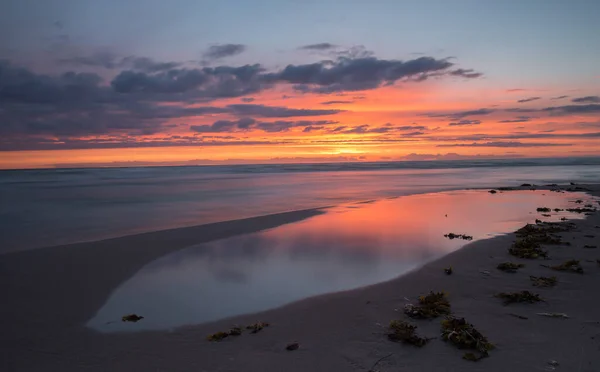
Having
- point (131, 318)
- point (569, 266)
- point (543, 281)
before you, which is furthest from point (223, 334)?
point (569, 266)

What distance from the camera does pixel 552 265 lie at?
25.4 ft

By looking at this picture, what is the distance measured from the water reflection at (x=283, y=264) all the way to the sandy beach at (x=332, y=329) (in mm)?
377

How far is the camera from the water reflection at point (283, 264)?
20.0ft

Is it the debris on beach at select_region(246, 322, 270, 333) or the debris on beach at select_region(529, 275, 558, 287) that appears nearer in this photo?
the debris on beach at select_region(246, 322, 270, 333)

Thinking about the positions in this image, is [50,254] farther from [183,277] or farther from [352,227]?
[352,227]

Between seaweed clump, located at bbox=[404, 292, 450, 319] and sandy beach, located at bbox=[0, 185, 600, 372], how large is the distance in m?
0.12

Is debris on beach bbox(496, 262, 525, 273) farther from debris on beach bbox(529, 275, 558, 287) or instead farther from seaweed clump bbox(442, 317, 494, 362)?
seaweed clump bbox(442, 317, 494, 362)

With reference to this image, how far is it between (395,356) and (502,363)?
41.6 inches

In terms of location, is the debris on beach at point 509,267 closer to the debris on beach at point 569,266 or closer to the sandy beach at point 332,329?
the sandy beach at point 332,329

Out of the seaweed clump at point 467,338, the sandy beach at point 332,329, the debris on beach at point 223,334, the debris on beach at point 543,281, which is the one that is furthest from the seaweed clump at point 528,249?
the debris on beach at point 223,334

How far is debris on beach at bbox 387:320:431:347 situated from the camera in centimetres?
455

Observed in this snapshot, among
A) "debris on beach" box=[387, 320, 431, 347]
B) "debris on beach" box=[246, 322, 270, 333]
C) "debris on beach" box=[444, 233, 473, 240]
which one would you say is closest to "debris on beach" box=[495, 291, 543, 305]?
"debris on beach" box=[387, 320, 431, 347]

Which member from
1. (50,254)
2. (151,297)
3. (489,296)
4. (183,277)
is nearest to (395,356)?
(489,296)

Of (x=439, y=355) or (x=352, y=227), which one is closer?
(x=439, y=355)
